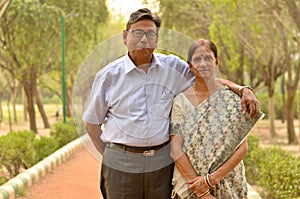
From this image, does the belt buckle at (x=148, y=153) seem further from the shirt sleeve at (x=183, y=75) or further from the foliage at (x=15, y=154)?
the foliage at (x=15, y=154)

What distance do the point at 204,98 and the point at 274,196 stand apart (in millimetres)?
4454

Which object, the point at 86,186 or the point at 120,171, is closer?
the point at 120,171

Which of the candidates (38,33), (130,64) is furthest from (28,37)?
(130,64)

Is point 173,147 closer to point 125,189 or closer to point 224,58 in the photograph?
point 125,189

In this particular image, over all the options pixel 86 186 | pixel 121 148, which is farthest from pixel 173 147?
pixel 86 186

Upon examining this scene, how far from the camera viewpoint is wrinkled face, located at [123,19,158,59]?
3254mm

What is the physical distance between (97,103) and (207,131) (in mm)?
702

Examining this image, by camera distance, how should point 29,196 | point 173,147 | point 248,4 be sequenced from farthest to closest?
point 248,4 → point 29,196 → point 173,147

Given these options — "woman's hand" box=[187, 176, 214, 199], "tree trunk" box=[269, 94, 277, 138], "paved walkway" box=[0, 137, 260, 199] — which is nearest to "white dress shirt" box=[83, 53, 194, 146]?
"woman's hand" box=[187, 176, 214, 199]

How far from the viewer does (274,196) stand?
729 centimetres

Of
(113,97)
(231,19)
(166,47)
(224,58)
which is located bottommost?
(224,58)

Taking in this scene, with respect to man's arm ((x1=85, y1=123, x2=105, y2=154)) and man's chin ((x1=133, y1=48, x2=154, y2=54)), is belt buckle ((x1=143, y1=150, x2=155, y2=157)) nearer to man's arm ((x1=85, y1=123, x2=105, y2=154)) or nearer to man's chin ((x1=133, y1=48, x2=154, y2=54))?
man's arm ((x1=85, y1=123, x2=105, y2=154))

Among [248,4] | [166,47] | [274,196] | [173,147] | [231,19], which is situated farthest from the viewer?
[248,4]

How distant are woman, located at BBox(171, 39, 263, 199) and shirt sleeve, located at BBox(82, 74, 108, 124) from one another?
46cm
